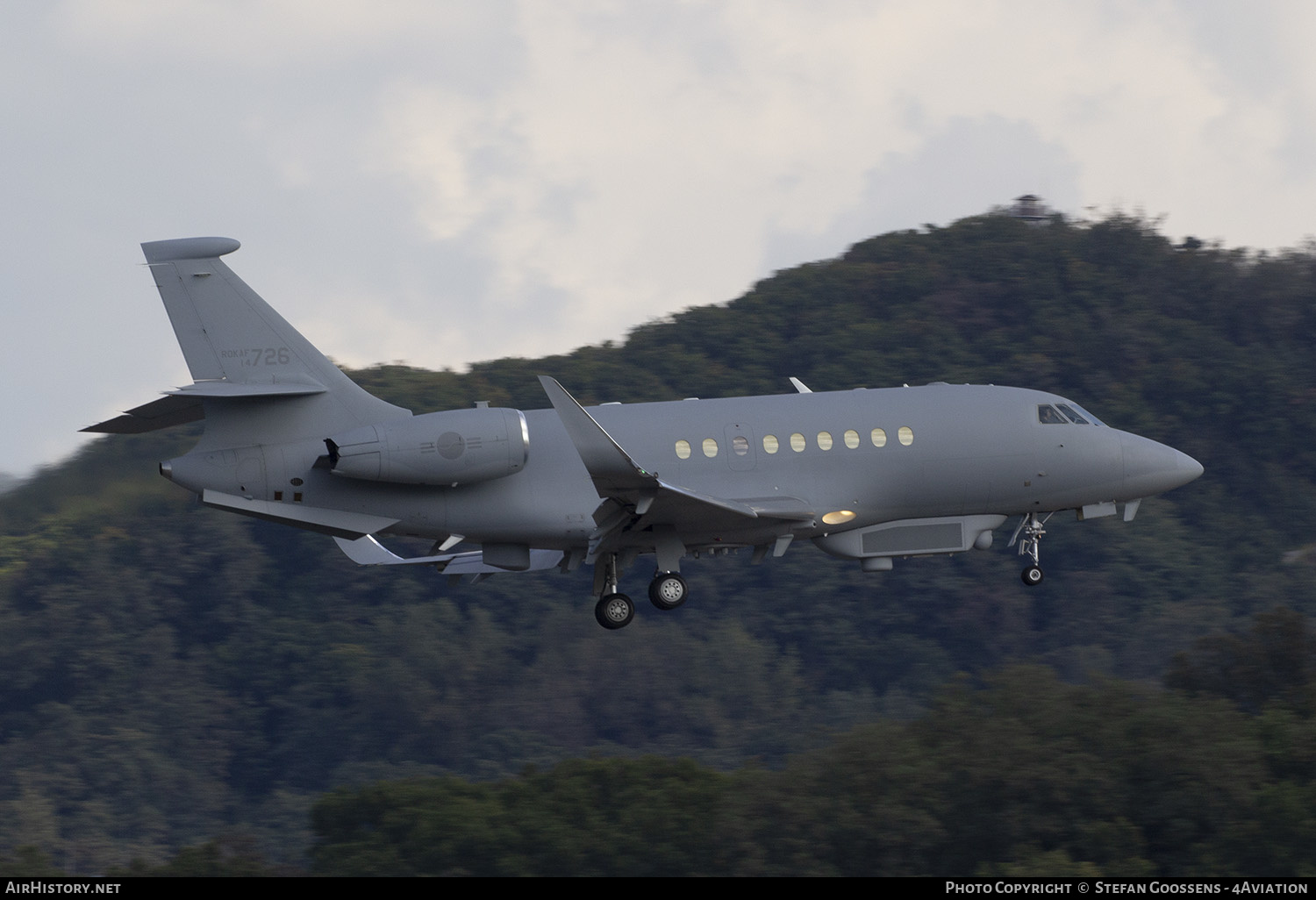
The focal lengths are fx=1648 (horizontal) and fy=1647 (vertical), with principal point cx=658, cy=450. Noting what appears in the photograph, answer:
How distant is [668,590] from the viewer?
29.3 metres

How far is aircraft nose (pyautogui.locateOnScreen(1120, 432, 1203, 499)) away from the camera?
31.3 m

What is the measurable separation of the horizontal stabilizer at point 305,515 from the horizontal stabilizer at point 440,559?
1.91 metres

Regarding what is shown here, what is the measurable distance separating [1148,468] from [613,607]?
1059cm

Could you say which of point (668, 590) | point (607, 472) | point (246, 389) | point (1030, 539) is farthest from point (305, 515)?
point (1030, 539)

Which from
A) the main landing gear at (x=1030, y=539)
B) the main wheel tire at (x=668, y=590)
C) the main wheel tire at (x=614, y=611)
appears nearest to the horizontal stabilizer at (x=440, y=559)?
the main wheel tire at (x=614, y=611)

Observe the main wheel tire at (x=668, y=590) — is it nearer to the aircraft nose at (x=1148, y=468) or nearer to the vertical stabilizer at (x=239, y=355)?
the vertical stabilizer at (x=239, y=355)

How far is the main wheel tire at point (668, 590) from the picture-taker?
96.0 feet

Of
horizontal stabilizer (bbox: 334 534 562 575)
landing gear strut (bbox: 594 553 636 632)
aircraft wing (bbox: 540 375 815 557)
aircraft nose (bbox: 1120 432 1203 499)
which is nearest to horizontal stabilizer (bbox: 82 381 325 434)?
horizontal stabilizer (bbox: 334 534 562 575)

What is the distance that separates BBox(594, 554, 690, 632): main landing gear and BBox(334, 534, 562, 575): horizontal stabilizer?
3.96ft

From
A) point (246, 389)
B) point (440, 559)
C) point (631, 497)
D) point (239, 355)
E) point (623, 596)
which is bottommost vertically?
point (623, 596)

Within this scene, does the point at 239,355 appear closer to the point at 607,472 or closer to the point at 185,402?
the point at 185,402

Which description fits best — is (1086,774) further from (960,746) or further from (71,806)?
(71,806)

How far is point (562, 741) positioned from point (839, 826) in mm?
29858
